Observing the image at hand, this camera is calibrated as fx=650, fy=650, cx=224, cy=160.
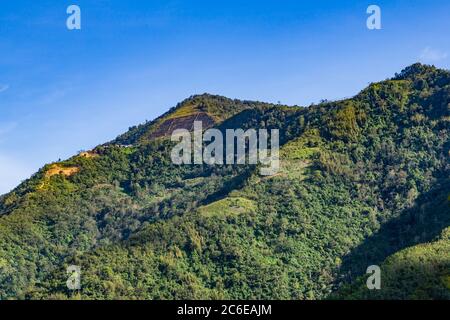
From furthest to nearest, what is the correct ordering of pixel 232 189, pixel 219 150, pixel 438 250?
1. pixel 219 150
2. pixel 232 189
3. pixel 438 250

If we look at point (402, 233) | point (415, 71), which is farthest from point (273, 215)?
point (415, 71)

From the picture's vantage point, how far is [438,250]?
62.2 m

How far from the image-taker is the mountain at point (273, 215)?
267 feet

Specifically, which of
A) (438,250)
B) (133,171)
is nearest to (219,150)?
(133,171)

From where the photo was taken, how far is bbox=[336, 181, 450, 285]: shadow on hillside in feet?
268

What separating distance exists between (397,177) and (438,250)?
5547 cm

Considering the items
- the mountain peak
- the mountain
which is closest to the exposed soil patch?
the mountain

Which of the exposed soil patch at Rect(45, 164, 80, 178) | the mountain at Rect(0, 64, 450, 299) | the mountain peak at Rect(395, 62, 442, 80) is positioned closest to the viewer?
→ the mountain at Rect(0, 64, 450, 299)

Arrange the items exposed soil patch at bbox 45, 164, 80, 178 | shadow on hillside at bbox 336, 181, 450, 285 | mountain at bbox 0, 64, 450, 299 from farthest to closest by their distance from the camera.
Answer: exposed soil patch at bbox 45, 164, 80, 178 < shadow on hillside at bbox 336, 181, 450, 285 < mountain at bbox 0, 64, 450, 299

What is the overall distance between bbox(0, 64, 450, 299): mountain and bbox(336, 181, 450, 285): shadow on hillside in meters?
0.32

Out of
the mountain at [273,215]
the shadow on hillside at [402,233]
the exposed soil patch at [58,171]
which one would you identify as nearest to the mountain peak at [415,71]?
the mountain at [273,215]

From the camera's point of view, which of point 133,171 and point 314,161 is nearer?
point 314,161

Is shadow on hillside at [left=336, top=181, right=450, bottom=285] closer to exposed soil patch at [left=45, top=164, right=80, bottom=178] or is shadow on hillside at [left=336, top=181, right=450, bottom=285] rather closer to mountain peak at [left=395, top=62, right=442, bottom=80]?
mountain peak at [left=395, top=62, right=442, bottom=80]

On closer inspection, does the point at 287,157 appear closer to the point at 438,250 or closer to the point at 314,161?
the point at 314,161
